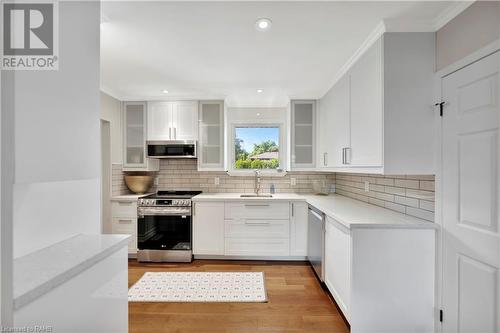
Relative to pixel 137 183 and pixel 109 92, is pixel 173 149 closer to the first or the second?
pixel 137 183

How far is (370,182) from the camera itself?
2.86 meters

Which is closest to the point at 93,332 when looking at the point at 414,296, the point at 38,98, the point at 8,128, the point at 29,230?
the point at 29,230

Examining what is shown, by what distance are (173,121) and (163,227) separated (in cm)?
157

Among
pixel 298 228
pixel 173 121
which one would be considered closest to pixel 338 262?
pixel 298 228

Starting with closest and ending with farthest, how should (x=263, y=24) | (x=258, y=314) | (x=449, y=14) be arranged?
(x=449, y=14)
(x=263, y=24)
(x=258, y=314)

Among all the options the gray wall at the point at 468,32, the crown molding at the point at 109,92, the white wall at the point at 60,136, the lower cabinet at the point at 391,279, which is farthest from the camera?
the crown molding at the point at 109,92

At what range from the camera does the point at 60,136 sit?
1.00 m

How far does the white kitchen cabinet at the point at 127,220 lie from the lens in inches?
134

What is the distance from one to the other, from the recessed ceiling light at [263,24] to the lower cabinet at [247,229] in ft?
7.13

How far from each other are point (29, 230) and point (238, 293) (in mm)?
1989

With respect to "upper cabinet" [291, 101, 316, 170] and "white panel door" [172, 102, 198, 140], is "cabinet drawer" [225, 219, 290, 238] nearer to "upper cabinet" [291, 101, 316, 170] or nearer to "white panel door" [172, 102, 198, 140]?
"upper cabinet" [291, 101, 316, 170]

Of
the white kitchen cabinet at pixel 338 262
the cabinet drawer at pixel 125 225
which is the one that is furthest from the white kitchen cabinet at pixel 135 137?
the white kitchen cabinet at pixel 338 262

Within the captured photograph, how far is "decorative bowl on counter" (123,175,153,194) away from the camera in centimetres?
368

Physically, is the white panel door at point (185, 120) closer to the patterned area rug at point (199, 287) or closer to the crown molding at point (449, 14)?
the patterned area rug at point (199, 287)
